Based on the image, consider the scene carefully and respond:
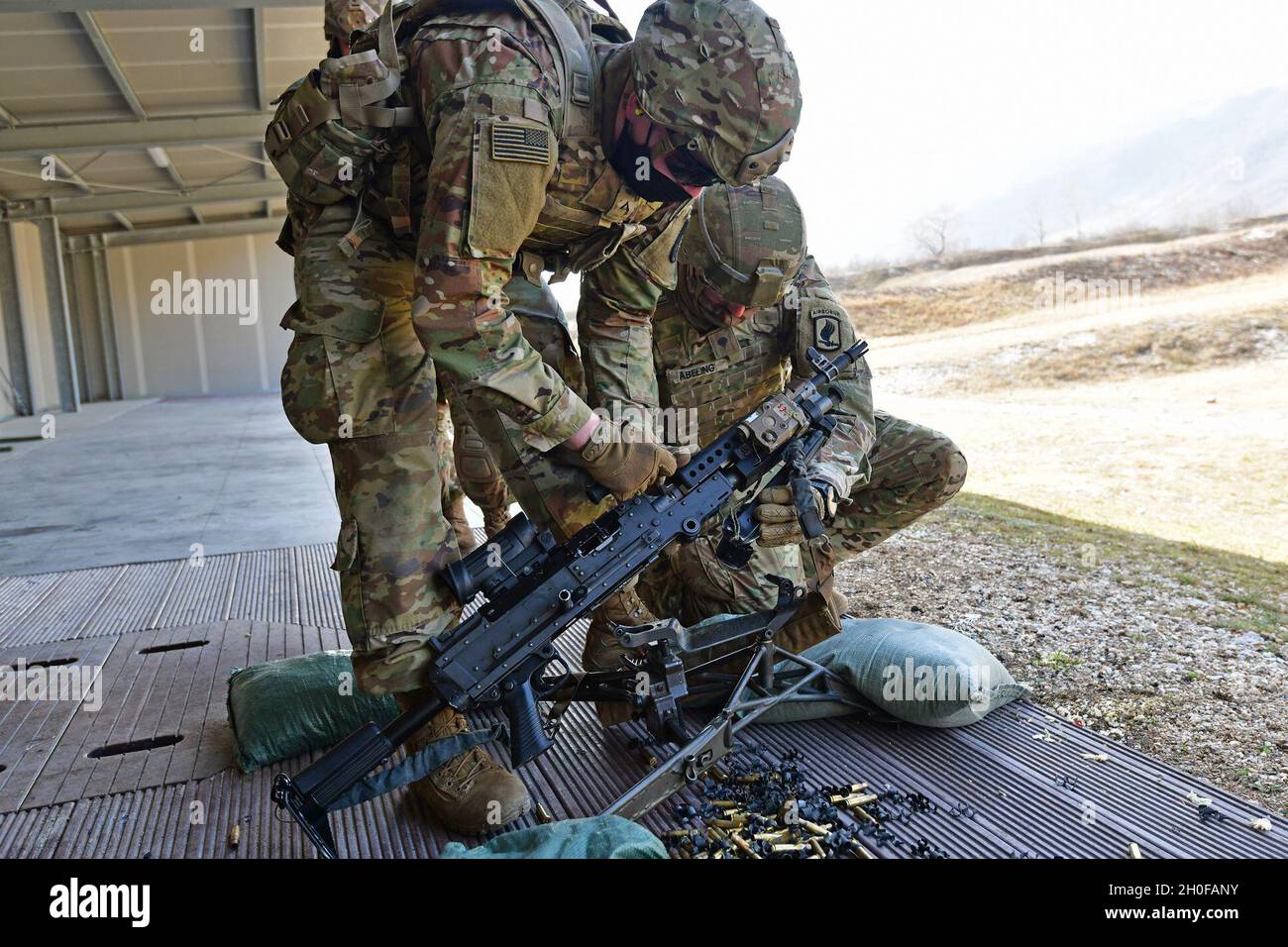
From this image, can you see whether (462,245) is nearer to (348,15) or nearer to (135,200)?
(348,15)

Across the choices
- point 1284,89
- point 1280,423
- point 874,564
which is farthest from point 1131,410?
point 1284,89

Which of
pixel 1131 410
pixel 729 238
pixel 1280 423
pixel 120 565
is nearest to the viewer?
pixel 729 238

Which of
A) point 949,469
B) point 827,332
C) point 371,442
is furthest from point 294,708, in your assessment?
point 949,469

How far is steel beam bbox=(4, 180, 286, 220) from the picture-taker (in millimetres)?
15367

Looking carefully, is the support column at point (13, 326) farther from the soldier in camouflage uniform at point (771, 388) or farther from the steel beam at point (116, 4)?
the soldier in camouflage uniform at point (771, 388)

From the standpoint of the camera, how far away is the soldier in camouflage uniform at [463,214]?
188 centimetres

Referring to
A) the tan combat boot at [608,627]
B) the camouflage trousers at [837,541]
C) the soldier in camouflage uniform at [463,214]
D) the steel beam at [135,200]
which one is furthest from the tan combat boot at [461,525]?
the steel beam at [135,200]

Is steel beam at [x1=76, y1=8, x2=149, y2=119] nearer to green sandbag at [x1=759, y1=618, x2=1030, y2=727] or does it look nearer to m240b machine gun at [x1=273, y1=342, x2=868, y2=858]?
m240b machine gun at [x1=273, y1=342, x2=868, y2=858]

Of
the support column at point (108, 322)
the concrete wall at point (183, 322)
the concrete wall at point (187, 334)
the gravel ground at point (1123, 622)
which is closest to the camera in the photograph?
the gravel ground at point (1123, 622)

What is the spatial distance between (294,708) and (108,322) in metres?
22.2

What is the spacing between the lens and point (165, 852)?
2109 millimetres

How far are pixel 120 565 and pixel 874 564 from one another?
12.1 ft

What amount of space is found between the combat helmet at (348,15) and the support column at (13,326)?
14.4 meters
